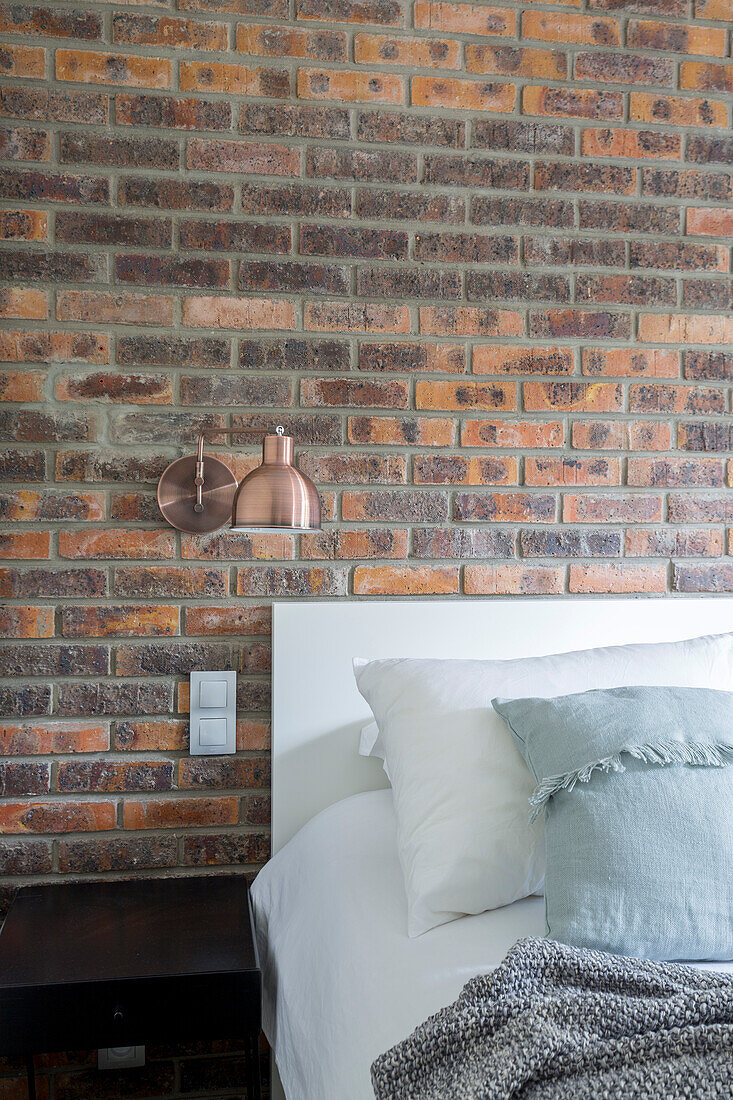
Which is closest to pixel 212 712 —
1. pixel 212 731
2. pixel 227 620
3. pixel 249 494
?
pixel 212 731

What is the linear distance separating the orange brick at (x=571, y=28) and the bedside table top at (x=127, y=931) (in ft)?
6.43

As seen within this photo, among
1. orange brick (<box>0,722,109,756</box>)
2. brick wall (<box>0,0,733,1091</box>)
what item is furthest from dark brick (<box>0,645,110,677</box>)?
orange brick (<box>0,722,109,756</box>)

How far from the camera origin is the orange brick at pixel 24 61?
5.59ft

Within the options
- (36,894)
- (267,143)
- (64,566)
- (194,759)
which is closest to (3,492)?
(64,566)

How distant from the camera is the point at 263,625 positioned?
1.80m

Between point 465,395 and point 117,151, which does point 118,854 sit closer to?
point 465,395

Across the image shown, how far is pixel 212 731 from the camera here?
1768 mm

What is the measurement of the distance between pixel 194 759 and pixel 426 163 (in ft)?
4.59

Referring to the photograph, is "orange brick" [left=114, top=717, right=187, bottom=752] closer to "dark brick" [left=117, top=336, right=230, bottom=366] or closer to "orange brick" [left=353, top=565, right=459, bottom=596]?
"orange brick" [left=353, top=565, right=459, bottom=596]

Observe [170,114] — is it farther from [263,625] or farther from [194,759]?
[194,759]

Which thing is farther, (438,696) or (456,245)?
(456,245)

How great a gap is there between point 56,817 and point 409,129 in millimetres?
1661

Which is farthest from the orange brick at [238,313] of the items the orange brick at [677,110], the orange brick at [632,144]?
the orange brick at [677,110]

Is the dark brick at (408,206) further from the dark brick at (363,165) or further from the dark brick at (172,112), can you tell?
the dark brick at (172,112)
